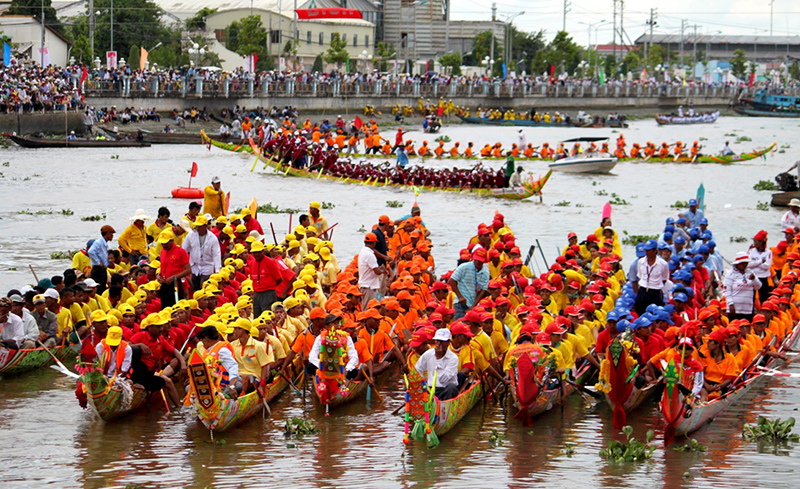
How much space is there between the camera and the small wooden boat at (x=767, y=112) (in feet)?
315

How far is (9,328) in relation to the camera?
11852 mm

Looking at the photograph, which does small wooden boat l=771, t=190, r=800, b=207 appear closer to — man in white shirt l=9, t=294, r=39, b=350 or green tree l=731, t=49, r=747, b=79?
man in white shirt l=9, t=294, r=39, b=350

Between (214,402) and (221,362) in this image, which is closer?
(214,402)

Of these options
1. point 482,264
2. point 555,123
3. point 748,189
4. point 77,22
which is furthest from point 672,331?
point 77,22

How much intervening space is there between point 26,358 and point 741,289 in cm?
904

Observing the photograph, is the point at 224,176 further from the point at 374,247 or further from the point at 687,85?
the point at 687,85

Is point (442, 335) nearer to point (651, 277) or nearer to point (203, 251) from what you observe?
point (651, 277)

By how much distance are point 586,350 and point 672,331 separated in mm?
1021

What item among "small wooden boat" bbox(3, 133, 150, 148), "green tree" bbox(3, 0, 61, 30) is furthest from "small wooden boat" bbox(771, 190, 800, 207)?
"green tree" bbox(3, 0, 61, 30)

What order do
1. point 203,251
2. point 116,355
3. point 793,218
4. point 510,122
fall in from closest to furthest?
1. point 116,355
2. point 203,251
3. point 793,218
4. point 510,122

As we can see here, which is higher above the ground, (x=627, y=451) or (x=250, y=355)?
(x=250, y=355)

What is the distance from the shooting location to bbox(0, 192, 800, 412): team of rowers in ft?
33.8

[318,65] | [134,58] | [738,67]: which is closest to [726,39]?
[738,67]

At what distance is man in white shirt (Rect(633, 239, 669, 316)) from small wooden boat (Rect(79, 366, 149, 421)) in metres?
6.24
